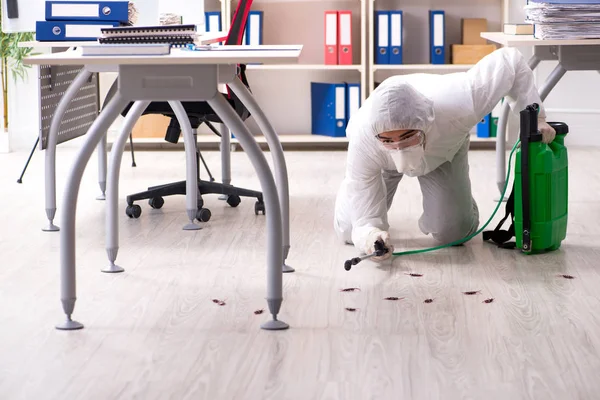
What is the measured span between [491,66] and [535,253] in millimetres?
585

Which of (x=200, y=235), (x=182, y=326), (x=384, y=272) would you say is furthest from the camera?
(x=200, y=235)

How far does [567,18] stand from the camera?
3.02 meters

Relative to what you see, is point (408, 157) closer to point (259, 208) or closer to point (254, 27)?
point (259, 208)

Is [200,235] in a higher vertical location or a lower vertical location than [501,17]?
lower

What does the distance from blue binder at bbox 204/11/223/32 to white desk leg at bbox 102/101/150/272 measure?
107 inches

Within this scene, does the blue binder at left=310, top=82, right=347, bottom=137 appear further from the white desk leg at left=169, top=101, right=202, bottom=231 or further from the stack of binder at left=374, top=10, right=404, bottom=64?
the white desk leg at left=169, top=101, right=202, bottom=231

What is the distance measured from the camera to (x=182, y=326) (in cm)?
213

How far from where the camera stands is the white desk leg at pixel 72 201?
1.97 meters

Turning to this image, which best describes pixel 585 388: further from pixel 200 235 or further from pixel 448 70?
pixel 448 70

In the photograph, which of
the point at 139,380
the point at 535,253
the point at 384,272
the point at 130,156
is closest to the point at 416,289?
the point at 384,272

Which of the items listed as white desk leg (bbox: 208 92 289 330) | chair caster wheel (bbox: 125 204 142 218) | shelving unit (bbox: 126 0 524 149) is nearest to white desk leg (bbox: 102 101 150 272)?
white desk leg (bbox: 208 92 289 330)

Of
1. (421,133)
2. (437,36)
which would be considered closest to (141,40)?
(421,133)

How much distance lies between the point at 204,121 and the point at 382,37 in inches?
73.9

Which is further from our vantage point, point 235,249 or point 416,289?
point 235,249
